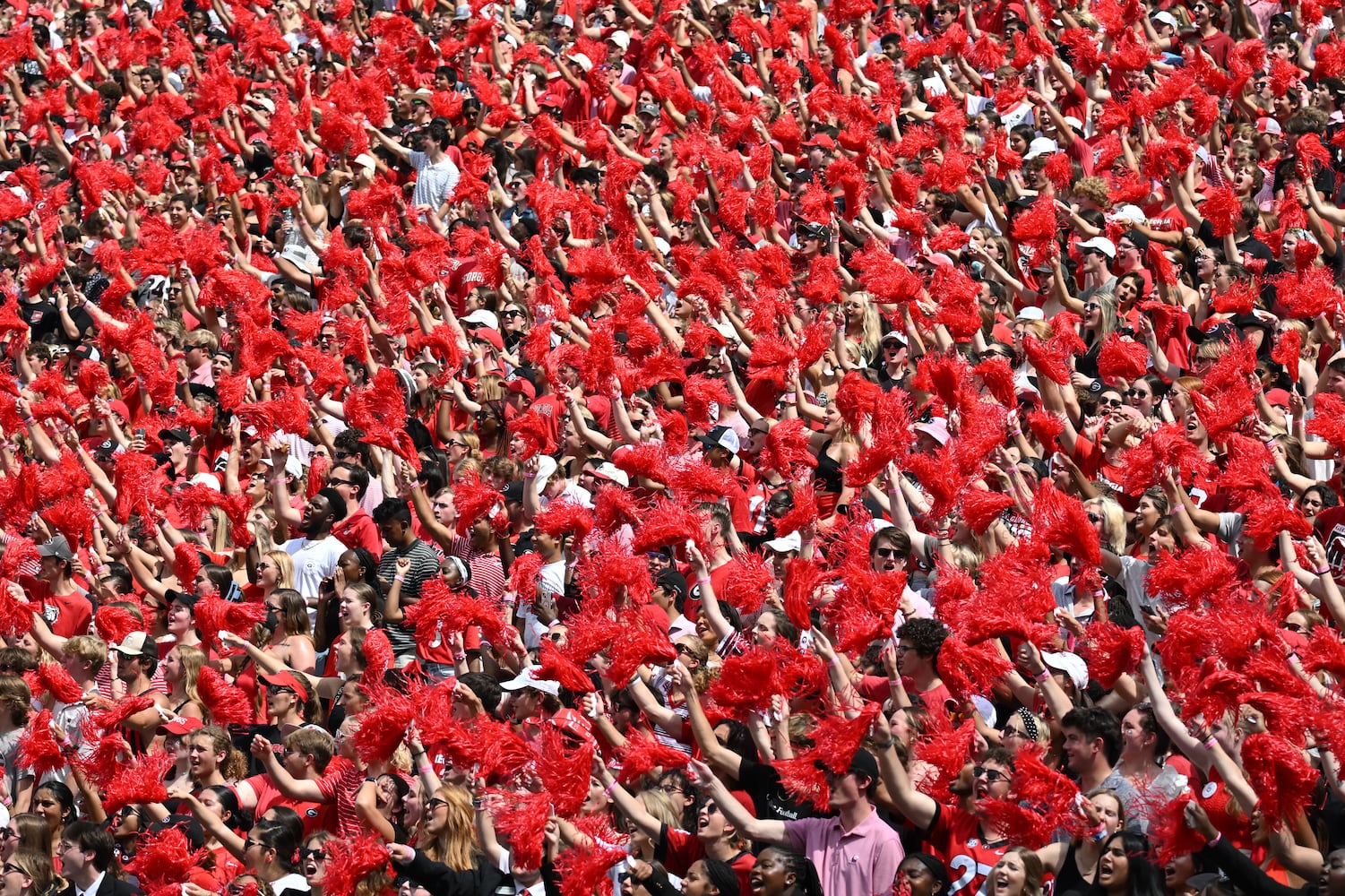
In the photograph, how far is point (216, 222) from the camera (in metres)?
14.2

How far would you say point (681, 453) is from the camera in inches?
393

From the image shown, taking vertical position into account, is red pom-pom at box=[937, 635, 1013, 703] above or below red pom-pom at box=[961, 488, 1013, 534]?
above

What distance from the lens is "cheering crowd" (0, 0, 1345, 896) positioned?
22.7ft

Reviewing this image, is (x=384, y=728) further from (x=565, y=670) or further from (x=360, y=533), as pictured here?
(x=360, y=533)

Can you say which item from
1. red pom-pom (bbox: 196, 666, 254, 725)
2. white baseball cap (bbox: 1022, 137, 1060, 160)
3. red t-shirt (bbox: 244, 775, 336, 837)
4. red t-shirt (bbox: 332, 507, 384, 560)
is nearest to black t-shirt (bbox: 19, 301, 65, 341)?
red t-shirt (bbox: 332, 507, 384, 560)

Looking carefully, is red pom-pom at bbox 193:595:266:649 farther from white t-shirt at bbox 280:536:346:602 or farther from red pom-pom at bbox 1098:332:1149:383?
red pom-pom at bbox 1098:332:1149:383

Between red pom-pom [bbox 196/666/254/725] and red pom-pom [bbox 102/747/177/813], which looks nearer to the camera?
red pom-pom [bbox 102/747/177/813]

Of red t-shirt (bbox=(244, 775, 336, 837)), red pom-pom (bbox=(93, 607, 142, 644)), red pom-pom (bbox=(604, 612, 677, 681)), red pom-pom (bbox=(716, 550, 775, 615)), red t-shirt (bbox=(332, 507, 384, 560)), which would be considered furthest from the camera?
red t-shirt (bbox=(332, 507, 384, 560))

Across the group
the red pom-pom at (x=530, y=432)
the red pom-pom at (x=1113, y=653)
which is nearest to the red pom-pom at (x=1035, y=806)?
the red pom-pom at (x=1113, y=653)

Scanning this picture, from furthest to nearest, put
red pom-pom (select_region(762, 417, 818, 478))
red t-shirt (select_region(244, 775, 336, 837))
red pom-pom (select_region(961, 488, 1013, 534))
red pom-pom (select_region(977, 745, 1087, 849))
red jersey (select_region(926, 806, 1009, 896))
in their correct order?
red pom-pom (select_region(762, 417, 818, 478)) < red pom-pom (select_region(961, 488, 1013, 534)) < red t-shirt (select_region(244, 775, 336, 837)) < red jersey (select_region(926, 806, 1009, 896)) < red pom-pom (select_region(977, 745, 1087, 849))

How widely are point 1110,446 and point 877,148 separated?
4097 millimetres

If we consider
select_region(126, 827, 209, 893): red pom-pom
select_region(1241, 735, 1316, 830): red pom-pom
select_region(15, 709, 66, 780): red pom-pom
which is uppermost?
select_region(1241, 735, 1316, 830): red pom-pom

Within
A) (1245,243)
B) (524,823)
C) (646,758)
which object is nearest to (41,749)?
(524,823)

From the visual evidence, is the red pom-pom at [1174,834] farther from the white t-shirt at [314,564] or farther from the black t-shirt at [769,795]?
the white t-shirt at [314,564]
